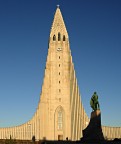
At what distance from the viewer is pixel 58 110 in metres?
64.2

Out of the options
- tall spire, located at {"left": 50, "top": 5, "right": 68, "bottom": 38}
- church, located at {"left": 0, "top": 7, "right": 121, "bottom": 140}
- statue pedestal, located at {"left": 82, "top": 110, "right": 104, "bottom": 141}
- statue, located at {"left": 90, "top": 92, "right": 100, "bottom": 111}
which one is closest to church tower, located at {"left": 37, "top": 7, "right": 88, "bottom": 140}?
church, located at {"left": 0, "top": 7, "right": 121, "bottom": 140}

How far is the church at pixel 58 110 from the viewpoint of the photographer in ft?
208

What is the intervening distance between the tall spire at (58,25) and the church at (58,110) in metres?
2.95

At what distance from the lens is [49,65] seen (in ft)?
215

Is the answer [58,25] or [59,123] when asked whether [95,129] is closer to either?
[59,123]

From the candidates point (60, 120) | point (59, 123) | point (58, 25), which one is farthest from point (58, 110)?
point (58, 25)

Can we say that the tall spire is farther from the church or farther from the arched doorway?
the arched doorway

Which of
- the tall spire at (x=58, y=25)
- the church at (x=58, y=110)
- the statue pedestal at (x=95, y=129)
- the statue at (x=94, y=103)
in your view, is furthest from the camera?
the tall spire at (x=58, y=25)

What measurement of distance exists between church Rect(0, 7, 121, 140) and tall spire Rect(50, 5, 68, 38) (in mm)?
2950

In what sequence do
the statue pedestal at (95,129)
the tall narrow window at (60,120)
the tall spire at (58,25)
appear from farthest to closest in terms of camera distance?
1. the tall spire at (58,25)
2. the tall narrow window at (60,120)
3. the statue pedestal at (95,129)

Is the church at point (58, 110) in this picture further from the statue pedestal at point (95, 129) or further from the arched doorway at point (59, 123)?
the statue pedestal at point (95, 129)

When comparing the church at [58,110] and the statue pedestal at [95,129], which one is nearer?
the statue pedestal at [95,129]

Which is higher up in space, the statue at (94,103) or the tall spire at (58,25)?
the tall spire at (58,25)

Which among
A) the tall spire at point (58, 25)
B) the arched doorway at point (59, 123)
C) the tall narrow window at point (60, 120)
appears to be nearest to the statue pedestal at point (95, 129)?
the arched doorway at point (59, 123)
